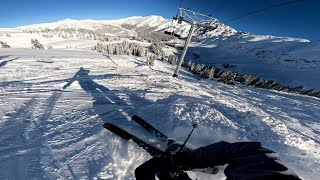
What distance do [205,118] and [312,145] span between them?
3101mm

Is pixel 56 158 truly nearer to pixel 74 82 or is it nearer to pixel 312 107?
pixel 74 82

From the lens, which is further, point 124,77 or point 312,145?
point 124,77

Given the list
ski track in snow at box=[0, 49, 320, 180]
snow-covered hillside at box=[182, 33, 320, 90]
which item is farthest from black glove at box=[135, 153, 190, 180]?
snow-covered hillside at box=[182, 33, 320, 90]

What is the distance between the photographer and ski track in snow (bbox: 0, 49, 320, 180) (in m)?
4.75

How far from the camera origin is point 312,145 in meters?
7.24

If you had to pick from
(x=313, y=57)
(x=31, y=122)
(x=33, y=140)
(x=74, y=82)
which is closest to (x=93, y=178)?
(x=33, y=140)

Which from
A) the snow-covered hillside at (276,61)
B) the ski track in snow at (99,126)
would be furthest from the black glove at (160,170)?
the snow-covered hillside at (276,61)

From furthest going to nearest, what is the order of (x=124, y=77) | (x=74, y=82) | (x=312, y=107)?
1. (x=312, y=107)
2. (x=124, y=77)
3. (x=74, y=82)

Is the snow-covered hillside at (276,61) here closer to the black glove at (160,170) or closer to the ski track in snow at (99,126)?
the ski track in snow at (99,126)

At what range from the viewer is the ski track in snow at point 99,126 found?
4.75 metres

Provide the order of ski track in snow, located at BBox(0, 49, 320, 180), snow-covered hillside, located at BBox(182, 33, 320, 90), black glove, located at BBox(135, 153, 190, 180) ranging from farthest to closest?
snow-covered hillside, located at BBox(182, 33, 320, 90)
ski track in snow, located at BBox(0, 49, 320, 180)
black glove, located at BBox(135, 153, 190, 180)

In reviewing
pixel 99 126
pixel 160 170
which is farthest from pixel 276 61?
pixel 160 170

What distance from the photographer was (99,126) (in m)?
6.33

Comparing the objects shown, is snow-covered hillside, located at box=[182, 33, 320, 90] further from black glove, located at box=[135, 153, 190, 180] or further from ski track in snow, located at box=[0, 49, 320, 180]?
black glove, located at box=[135, 153, 190, 180]
